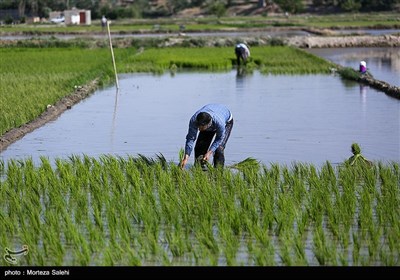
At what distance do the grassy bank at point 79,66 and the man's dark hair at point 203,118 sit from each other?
13.2 ft

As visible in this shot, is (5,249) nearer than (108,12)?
Yes

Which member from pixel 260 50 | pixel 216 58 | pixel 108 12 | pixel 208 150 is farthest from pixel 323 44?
pixel 108 12

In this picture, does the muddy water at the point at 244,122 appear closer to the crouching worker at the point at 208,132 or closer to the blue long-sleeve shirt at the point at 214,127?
the crouching worker at the point at 208,132

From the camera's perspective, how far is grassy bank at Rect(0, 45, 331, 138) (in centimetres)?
1342

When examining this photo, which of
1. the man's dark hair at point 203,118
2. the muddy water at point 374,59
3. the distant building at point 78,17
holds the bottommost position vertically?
the distant building at point 78,17

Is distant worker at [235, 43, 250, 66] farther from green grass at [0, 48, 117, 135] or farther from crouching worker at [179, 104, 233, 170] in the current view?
crouching worker at [179, 104, 233, 170]

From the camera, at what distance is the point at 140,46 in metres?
31.3

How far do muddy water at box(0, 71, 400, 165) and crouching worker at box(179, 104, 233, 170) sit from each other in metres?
0.88

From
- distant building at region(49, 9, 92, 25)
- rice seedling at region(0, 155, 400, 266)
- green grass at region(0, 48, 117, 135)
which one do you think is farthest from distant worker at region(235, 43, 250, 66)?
distant building at region(49, 9, 92, 25)

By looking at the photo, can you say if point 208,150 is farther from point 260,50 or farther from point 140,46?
point 140,46

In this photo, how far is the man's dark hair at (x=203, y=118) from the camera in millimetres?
7172

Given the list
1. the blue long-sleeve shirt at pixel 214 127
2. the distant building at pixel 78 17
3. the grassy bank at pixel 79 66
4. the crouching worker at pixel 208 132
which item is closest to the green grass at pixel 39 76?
the grassy bank at pixel 79 66

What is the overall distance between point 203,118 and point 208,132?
0.78 metres

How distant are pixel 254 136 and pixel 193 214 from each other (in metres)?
4.48
